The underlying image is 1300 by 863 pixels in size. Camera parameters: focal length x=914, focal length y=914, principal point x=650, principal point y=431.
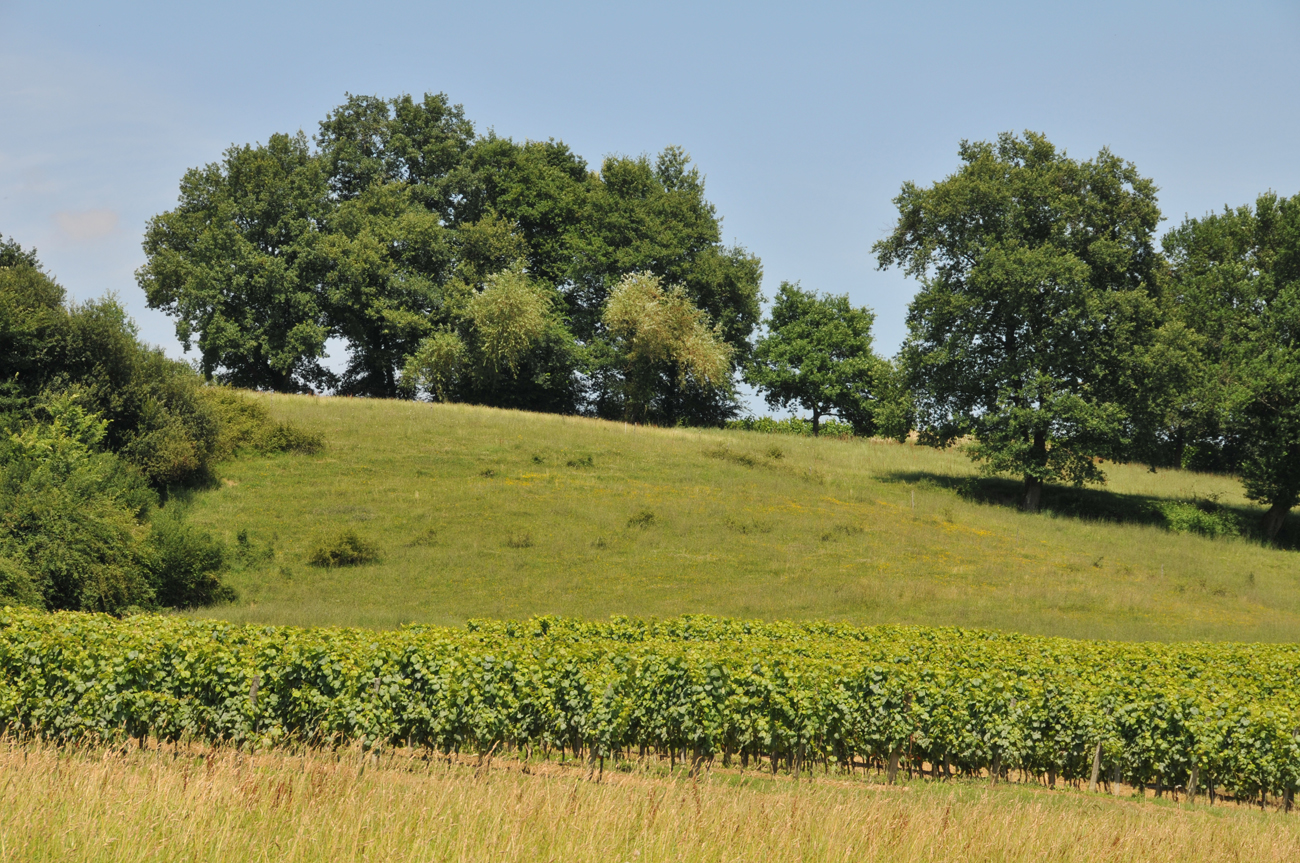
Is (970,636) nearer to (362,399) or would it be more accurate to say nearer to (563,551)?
(563,551)

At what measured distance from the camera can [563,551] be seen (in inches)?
1282

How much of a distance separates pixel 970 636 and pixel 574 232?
180 ft

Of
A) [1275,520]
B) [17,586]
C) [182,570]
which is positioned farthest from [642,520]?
[1275,520]

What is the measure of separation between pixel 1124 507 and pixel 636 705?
136 ft

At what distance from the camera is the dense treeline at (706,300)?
1770 inches

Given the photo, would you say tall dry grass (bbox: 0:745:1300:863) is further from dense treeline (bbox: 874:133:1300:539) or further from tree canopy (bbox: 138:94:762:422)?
tree canopy (bbox: 138:94:762:422)

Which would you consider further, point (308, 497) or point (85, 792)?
point (308, 497)

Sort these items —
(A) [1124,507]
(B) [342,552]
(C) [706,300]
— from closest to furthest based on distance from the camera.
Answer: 1. (B) [342,552]
2. (A) [1124,507]
3. (C) [706,300]

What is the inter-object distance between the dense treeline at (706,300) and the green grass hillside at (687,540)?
544 cm

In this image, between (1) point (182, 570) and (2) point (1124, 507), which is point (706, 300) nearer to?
(2) point (1124, 507)

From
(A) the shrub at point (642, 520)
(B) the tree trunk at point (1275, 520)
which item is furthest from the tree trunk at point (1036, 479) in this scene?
(A) the shrub at point (642, 520)

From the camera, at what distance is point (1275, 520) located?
4628cm

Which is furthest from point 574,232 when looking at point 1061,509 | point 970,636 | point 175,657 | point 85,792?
point 85,792

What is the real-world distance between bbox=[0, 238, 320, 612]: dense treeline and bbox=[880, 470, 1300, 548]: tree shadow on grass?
32.4 metres
